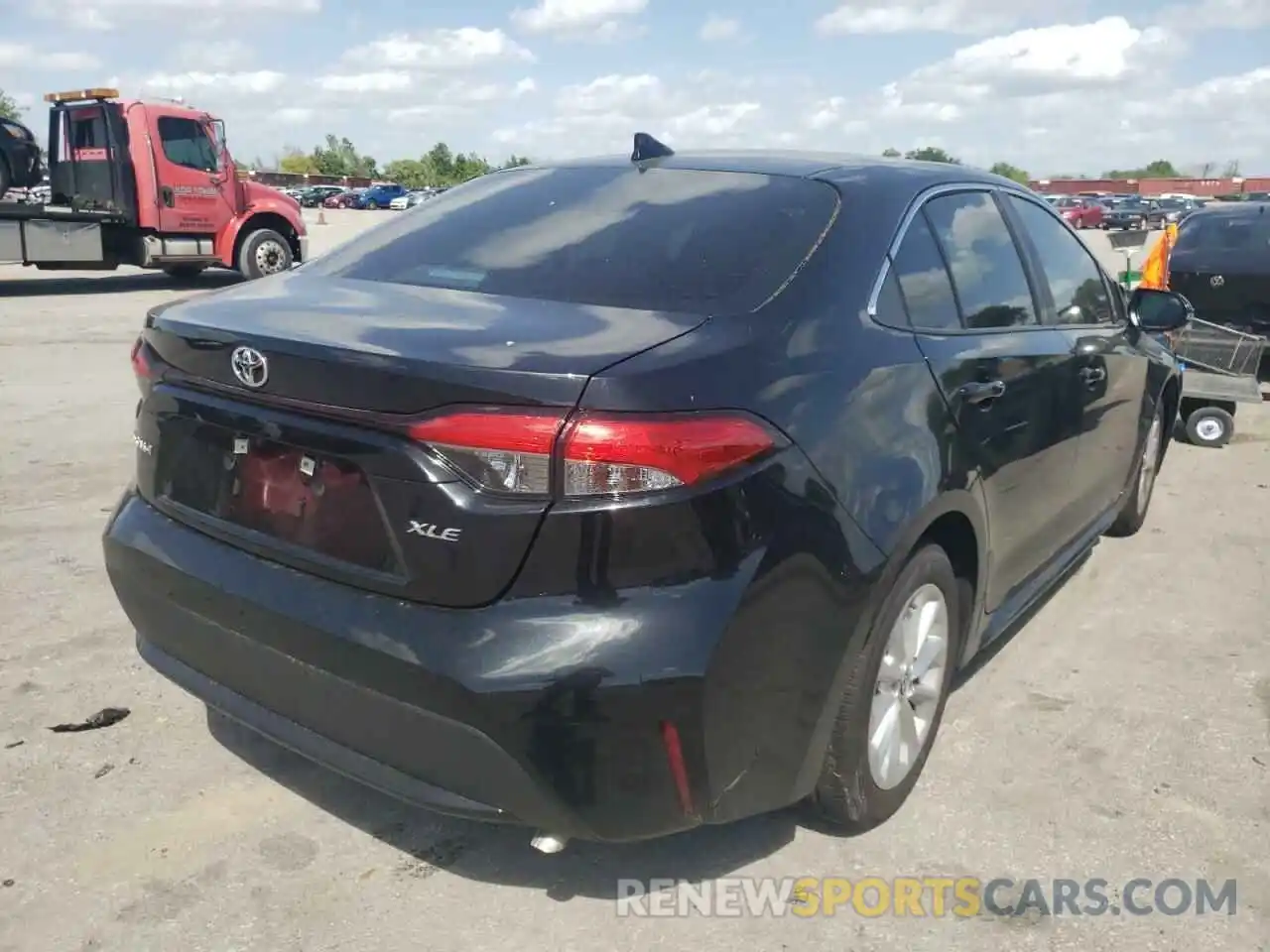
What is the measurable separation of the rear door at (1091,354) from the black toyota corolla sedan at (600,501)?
0.70 meters

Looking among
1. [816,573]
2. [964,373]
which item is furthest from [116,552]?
[964,373]

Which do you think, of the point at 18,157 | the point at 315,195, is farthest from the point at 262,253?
the point at 315,195

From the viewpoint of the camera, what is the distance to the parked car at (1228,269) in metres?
9.62

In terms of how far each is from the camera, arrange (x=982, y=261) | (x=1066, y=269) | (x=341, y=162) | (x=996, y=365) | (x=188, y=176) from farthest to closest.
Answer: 1. (x=341, y=162)
2. (x=188, y=176)
3. (x=1066, y=269)
4. (x=982, y=261)
5. (x=996, y=365)

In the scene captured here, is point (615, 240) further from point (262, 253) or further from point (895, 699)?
point (262, 253)

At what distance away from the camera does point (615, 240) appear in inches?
115

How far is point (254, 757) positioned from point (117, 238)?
14919mm

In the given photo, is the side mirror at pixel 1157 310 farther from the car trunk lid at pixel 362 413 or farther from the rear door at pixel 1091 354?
the car trunk lid at pixel 362 413

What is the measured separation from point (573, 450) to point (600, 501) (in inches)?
4.2

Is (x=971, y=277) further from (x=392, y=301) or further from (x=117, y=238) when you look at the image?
(x=117, y=238)

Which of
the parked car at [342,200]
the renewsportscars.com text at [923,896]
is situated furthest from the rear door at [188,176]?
the parked car at [342,200]

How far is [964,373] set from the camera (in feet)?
9.82

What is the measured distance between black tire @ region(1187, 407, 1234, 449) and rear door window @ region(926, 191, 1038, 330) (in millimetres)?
4745

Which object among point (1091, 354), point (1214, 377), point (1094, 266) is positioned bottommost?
point (1214, 377)
